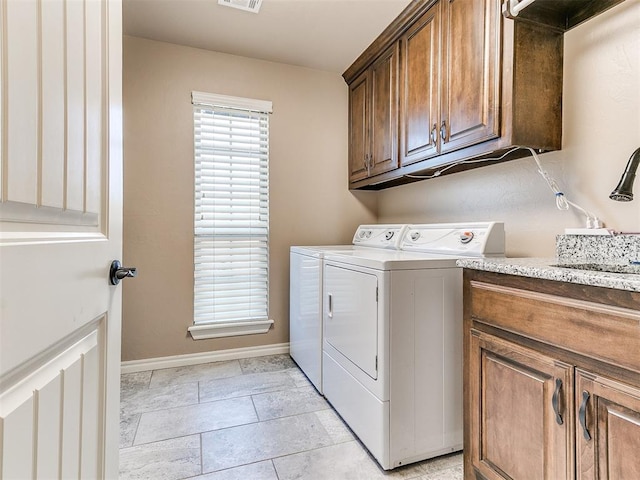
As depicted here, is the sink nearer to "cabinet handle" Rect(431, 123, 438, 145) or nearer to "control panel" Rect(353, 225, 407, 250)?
"cabinet handle" Rect(431, 123, 438, 145)

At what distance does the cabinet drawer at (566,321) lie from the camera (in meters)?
0.81

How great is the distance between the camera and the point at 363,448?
64.6 inches

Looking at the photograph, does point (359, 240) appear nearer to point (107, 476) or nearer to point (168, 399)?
point (168, 399)

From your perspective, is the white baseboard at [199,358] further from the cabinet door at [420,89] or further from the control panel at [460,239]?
the cabinet door at [420,89]

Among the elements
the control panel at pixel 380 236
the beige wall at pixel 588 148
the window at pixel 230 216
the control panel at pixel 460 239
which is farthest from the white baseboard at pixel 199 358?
the beige wall at pixel 588 148

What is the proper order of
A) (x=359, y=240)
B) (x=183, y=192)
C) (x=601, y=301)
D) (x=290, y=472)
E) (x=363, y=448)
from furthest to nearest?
(x=359, y=240), (x=183, y=192), (x=363, y=448), (x=290, y=472), (x=601, y=301)

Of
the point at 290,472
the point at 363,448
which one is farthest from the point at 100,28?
the point at 363,448

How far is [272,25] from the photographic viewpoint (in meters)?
2.31

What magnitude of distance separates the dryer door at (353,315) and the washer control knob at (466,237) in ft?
1.90

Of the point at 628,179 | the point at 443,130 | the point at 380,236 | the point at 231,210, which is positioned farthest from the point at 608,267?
the point at 231,210

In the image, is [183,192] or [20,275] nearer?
[20,275]

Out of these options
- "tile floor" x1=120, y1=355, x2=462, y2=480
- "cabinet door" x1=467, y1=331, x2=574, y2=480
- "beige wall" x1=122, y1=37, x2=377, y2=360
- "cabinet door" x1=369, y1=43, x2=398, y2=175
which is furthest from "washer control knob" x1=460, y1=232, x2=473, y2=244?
"beige wall" x1=122, y1=37, x2=377, y2=360

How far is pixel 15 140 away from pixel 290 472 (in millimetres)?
1585

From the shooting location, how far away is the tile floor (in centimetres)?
149
